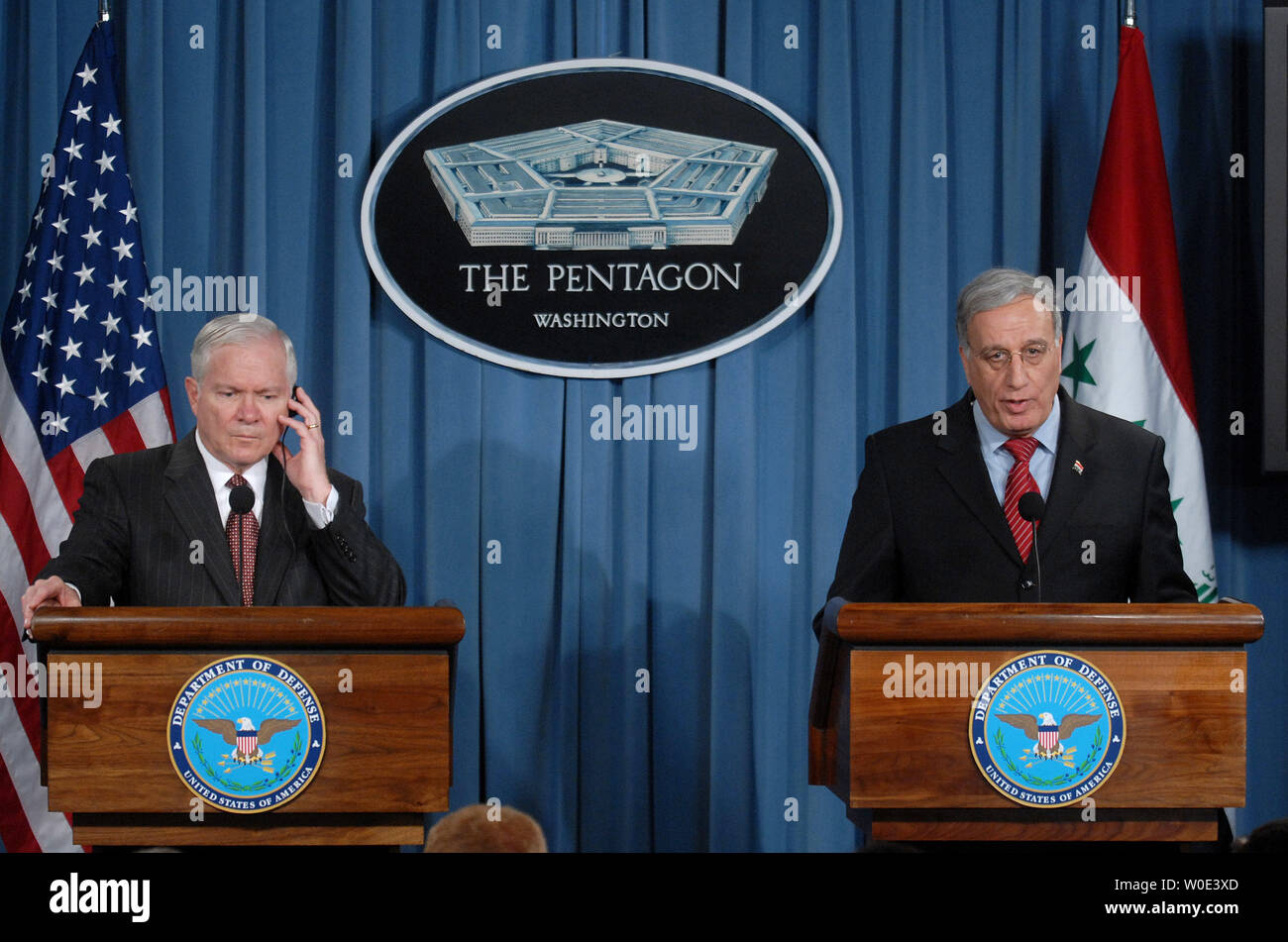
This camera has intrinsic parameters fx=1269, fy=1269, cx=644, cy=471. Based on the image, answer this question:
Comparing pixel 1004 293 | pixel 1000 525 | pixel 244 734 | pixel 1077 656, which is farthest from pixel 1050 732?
pixel 244 734

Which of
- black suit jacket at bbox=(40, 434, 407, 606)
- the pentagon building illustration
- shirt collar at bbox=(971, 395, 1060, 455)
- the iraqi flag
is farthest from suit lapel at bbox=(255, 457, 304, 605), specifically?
the iraqi flag

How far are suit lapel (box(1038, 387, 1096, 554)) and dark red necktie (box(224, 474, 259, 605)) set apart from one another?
159cm

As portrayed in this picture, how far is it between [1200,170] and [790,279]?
1.31m

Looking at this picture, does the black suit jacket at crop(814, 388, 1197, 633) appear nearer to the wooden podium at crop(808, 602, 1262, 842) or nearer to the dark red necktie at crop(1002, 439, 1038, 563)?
the dark red necktie at crop(1002, 439, 1038, 563)

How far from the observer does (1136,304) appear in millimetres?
3662

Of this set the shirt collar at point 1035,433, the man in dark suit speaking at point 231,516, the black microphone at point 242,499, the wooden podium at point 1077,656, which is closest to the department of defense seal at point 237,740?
the black microphone at point 242,499

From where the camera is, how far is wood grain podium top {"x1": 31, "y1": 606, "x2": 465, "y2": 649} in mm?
2018

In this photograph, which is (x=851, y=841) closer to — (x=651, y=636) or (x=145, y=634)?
(x=651, y=636)

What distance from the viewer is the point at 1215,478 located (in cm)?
385

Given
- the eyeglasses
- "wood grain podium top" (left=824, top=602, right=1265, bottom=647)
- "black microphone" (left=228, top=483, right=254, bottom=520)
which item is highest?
the eyeglasses

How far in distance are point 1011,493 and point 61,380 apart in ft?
8.83

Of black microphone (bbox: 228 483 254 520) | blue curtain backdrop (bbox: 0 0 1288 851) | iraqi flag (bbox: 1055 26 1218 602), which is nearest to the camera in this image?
black microphone (bbox: 228 483 254 520)

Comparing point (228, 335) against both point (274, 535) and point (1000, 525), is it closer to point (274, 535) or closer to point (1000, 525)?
point (274, 535)
